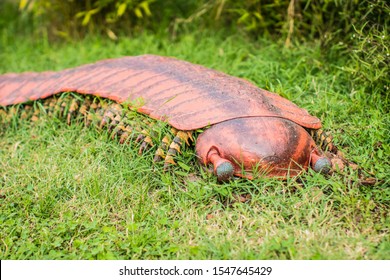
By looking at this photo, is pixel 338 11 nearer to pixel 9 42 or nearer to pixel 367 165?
pixel 367 165

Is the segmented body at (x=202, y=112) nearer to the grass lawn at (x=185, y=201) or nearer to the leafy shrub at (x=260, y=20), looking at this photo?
the grass lawn at (x=185, y=201)

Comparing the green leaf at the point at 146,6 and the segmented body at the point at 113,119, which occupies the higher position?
the green leaf at the point at 146,6

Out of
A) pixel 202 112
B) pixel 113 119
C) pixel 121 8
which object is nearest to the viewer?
pixel 202 112

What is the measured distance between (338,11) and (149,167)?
217 centimetres

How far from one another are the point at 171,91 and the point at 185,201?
0.76 m

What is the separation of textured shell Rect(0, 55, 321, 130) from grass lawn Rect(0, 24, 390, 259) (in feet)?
0.86

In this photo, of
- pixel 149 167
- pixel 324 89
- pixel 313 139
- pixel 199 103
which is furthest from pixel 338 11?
pixel 149 167

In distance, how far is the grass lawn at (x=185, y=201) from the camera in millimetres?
2737

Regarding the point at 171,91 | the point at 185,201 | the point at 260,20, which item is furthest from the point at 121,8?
the point at 185,201

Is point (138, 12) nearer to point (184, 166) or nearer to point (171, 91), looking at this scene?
point (171, 91)

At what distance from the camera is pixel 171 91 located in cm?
345

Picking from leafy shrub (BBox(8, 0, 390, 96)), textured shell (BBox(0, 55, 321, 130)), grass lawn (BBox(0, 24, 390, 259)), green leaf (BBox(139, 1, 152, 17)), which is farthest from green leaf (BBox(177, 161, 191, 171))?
green leaf (BBox(139, 1, 152, 17))

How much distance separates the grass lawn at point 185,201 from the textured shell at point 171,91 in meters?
0.26

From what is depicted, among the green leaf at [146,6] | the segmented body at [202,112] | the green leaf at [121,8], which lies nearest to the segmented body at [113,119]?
the segmented body at [202,112]
